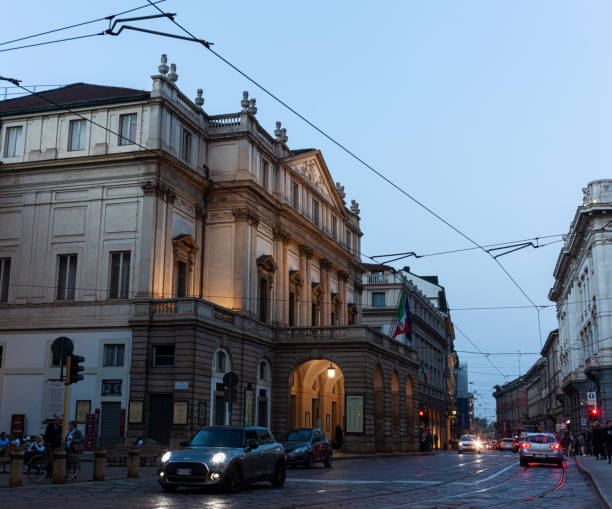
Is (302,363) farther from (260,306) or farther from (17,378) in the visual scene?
(17,378)

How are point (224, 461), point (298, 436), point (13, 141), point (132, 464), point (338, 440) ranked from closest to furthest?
point (224, 461), point (132, 464), point (298, 436), point (13, 141), point (338, 440)

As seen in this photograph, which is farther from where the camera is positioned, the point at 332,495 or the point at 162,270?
the point at 162,270

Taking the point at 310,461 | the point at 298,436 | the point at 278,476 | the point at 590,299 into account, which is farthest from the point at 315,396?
the point at 278,476

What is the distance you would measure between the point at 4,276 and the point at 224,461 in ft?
90.0

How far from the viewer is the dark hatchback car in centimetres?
2827

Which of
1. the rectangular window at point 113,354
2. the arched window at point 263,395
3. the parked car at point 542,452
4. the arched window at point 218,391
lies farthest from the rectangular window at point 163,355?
the parked car at point 542,452

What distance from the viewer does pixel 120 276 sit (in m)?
38.2

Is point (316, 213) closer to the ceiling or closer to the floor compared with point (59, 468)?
closer to the ceiling

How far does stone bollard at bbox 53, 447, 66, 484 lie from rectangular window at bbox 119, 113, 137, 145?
75.9 feet

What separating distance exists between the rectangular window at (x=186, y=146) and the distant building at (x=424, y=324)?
1083 inches

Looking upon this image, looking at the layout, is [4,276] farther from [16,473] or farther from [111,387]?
[16,473]

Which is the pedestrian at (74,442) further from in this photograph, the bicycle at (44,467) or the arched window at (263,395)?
the arched window at (263,395)

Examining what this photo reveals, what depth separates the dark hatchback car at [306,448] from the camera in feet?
92.7

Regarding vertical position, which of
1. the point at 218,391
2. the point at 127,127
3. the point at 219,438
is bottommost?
the point at 219,438
